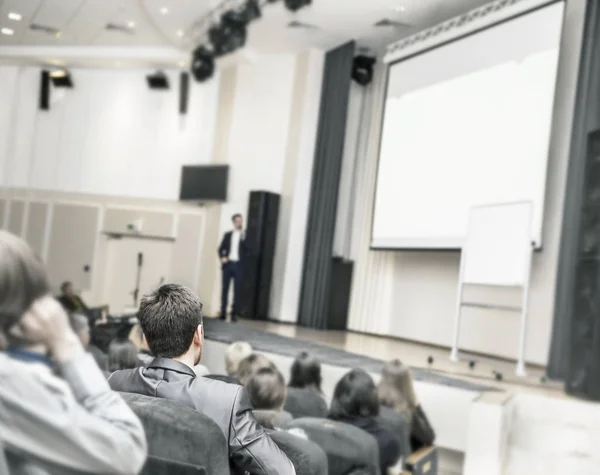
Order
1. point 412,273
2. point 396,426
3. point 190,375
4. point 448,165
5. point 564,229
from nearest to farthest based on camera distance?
point 190,375
point 396,426
point 564,229
point 448,165
point 412,273

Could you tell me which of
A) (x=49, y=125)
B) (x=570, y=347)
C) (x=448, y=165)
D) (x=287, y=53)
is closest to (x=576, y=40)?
(x=448, y=165)

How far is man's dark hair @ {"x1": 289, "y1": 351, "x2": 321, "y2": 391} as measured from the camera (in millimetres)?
3219

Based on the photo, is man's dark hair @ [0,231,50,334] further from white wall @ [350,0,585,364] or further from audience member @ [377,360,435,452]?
white wall @ [350,0,585,364]

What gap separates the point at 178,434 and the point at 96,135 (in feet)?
33.4

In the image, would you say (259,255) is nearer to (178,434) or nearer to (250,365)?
(250,365)

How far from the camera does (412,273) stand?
807 centimetres

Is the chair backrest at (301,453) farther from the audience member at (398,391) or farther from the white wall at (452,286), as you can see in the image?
the white wall at (452,286)

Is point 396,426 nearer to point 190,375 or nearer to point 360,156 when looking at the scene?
point 190,375

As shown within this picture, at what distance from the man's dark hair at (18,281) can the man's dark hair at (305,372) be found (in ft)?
8.26

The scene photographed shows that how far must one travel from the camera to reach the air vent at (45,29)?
8.63m

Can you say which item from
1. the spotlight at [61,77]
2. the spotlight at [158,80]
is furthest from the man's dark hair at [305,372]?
the spotlight at [61,77]

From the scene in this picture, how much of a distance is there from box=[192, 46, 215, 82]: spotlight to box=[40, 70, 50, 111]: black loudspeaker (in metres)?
2.47

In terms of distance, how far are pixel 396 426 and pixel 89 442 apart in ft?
7.28

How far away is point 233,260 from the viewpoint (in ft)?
24.8
